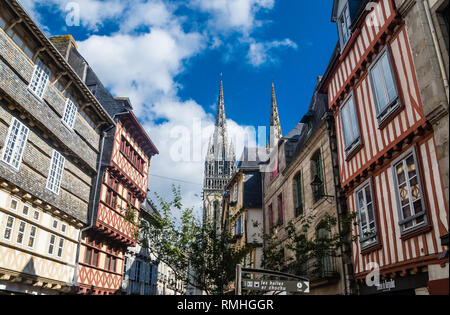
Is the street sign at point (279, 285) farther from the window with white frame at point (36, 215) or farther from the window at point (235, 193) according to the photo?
the window at point (235, 193)

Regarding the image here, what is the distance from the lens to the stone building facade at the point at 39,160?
1228 cm

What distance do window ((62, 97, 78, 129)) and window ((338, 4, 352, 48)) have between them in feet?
36.7

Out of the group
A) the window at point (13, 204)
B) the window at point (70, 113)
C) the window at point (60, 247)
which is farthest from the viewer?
the window at point (70, 113)

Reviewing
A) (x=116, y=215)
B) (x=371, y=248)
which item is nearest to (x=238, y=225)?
(x=116, y=215)

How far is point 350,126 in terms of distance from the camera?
10.8 m

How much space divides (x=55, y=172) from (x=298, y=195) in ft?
31.7

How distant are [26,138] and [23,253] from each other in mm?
3975

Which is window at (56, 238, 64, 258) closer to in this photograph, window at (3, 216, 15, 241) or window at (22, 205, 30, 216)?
window at (22, 205, 30, 216)

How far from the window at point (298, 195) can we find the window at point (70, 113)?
977cm

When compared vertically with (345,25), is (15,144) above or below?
below

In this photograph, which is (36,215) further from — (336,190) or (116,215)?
(336,190)

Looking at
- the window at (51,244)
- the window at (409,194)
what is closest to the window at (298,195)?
the window at (409,194)

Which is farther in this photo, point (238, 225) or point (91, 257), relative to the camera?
point (238, 225)
